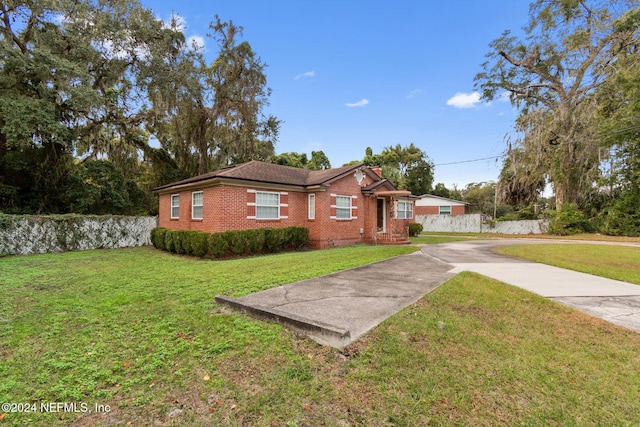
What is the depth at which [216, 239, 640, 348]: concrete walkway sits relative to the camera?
371cm

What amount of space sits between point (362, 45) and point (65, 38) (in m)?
15.9

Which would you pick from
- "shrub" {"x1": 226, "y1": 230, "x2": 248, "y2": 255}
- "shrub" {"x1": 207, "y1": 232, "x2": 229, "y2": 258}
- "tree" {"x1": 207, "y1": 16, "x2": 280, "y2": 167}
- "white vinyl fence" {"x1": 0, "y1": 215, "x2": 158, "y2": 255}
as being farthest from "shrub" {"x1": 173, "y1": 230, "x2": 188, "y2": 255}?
"tree" {"x1": 207, "y1": 16, "x2": 280, "y2": 167}

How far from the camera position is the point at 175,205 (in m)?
15.0

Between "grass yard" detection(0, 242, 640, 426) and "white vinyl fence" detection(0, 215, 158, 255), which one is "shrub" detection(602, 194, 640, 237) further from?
"white vinyl fence" detection(0, 215, 158, 255)

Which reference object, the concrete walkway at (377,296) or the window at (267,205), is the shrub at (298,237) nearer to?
the window at (267,205)

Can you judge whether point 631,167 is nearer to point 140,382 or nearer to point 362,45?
point 362,45

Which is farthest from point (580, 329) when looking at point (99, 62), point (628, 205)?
point (628, 205)

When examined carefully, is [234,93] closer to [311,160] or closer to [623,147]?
[311,160]

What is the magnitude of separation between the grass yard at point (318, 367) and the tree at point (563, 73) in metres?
23.4

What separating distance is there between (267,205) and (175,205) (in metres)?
5.52

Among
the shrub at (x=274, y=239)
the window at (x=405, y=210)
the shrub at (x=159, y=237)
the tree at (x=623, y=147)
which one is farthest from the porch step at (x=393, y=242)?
the tree at (x=623, y=147)

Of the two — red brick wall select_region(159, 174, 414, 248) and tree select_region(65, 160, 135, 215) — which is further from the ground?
tree select_region(65, 160, 135, 215)

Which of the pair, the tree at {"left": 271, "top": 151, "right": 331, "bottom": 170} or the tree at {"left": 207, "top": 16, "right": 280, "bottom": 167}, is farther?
the tree at {"left": 271, "top": 151, "right": 331, "bottom": 170}

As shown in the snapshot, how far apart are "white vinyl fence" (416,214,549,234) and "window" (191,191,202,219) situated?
23291 mm
